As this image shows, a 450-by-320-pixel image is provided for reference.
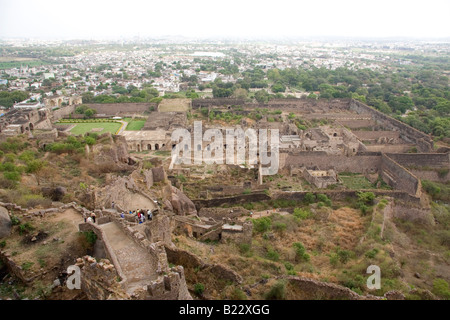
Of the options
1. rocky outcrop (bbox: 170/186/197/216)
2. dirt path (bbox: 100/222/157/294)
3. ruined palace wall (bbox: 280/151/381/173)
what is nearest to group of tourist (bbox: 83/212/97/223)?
dirt path (bbox: 100/222/157/294)

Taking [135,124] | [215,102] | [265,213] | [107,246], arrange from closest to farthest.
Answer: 1. [107,246]
2. [265,213]
3. [135,124]
4. [215,102]

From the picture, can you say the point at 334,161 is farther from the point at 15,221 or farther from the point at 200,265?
the point at 15,221

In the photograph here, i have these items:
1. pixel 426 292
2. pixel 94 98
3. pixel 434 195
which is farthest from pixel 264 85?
pixel 426 292

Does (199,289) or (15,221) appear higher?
(15,221)

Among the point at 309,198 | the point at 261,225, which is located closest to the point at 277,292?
the point at 261,225

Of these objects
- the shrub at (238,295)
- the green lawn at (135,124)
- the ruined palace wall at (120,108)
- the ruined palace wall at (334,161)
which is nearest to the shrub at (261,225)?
the shrub at (238,295)

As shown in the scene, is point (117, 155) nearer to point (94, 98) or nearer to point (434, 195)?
point (434, 195)

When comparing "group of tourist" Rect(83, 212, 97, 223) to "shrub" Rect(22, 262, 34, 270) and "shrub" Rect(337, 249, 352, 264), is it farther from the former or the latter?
"shrub" Rect(337, 249, 352, 264)

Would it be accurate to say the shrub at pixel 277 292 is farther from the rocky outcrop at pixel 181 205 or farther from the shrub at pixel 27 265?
the rocky outcrop at pixel 181 205
